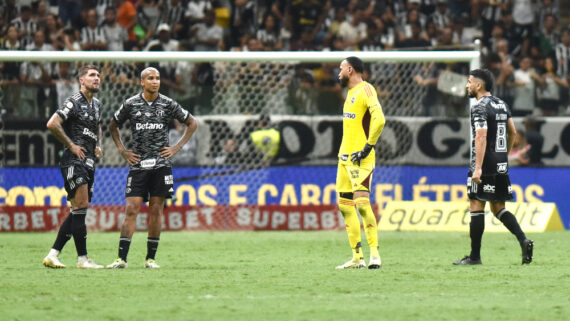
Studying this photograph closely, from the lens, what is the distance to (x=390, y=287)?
8.91 m

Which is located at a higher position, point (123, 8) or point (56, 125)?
point (123, 8)

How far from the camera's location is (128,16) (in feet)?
72.4

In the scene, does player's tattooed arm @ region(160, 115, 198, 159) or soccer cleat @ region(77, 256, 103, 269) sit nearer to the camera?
soccer cleat @ region(77, 256, 103, 269)

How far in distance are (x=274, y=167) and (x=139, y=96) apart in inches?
275

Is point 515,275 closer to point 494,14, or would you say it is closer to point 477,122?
point 477,122

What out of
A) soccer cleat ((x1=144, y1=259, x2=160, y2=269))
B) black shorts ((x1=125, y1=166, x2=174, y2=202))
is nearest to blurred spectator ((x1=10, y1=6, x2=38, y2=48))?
black shorts ((x1=125, y1=166, x2=174, y2=202))

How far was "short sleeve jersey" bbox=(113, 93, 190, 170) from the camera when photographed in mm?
10945

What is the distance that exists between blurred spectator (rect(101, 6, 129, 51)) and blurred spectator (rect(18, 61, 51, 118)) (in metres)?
3.93

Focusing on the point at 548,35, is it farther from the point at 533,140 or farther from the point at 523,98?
the point at 533,140

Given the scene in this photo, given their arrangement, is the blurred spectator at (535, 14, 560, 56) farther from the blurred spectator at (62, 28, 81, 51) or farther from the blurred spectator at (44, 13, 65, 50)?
the blurred spectator at (44, 13, 65, 50)

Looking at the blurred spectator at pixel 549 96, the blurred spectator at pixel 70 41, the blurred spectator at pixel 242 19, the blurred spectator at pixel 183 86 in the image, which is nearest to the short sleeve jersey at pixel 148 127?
the blurred spectator at pixel 183 86

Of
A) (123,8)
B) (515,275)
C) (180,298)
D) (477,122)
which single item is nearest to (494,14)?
(123,8)

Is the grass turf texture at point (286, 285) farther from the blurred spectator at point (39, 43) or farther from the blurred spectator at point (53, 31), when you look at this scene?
the blurred spectator at point (53, 31)

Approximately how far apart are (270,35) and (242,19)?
85cm
